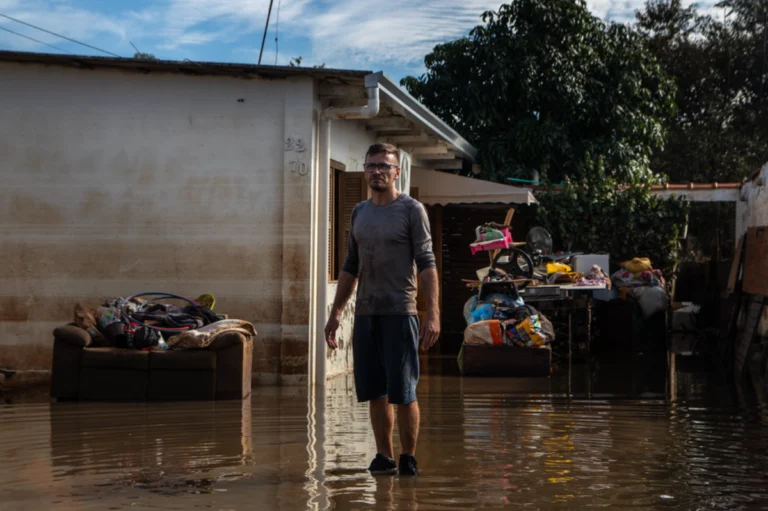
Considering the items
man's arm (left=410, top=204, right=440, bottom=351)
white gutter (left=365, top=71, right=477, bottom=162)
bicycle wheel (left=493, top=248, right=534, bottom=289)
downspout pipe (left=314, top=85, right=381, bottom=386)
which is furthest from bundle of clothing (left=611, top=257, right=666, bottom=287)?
man's arm (left=410, top=204, right=440, bottom=351)

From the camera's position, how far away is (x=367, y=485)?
19.4 ft

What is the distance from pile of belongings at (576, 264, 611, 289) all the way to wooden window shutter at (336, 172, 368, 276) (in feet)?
11.4

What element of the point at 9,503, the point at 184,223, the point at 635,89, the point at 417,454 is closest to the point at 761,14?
the point at 635,89

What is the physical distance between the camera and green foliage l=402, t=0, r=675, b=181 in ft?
69.7

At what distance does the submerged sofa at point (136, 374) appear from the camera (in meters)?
9.98

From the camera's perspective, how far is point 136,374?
999 centimetres

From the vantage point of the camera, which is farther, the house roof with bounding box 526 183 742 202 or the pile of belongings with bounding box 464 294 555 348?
the house roof with bounding box 526 183 742 202

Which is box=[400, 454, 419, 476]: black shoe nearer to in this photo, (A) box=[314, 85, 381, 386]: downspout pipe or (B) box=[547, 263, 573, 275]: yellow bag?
(A) box=[314, 85, 381, 386]: downspout pipe

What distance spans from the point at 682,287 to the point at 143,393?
15638 millimetres

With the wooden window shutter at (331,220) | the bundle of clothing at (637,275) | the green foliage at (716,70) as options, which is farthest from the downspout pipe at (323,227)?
the green foliage at (716,70)

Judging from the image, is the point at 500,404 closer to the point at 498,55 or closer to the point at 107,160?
the point at 107,160

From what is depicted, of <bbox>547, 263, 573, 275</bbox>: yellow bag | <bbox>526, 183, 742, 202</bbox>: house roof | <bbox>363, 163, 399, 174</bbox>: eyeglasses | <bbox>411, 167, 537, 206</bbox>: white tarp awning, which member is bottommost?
<bbox>547, 263, 573, 275</bbox>: yellow bag

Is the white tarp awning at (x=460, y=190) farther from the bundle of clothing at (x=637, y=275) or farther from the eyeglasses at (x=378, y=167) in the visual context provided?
the eyeglasses at (x=378, y=167)

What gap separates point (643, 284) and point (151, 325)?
982cm
